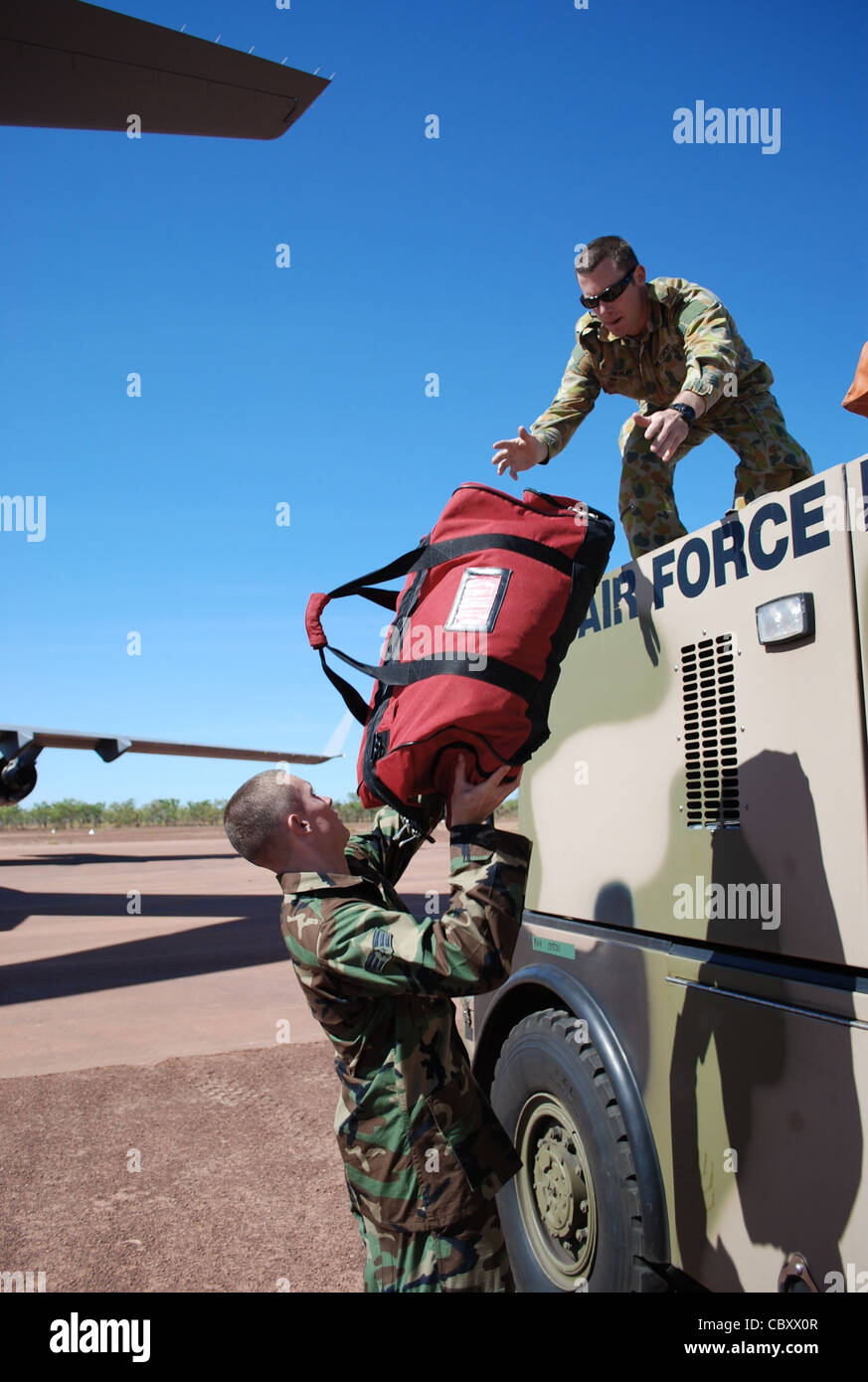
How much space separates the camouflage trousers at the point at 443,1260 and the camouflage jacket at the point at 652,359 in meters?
2.48

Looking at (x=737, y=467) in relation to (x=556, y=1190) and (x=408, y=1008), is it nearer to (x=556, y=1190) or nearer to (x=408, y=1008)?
(x=408, y=1008)

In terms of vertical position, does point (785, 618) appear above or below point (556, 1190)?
above

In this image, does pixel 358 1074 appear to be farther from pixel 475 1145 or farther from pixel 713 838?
pixel 713 838

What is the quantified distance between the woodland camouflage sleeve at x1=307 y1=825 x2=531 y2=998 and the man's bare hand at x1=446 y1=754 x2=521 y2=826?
28mm

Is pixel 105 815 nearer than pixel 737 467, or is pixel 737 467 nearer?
pixel 737 467

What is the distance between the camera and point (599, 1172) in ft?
8.30

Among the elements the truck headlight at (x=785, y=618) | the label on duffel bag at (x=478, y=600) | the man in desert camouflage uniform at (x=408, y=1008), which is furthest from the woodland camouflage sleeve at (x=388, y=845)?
the truck headlight at (x=785, y=618)

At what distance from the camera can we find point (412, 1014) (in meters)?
2.23

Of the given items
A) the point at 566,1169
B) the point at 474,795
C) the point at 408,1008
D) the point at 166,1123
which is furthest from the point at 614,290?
the point at 166,1123

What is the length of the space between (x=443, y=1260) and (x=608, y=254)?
3040mm

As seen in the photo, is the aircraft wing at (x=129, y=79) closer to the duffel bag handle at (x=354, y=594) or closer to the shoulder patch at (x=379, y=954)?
the duffel bag handle at (x=354, y=594)
